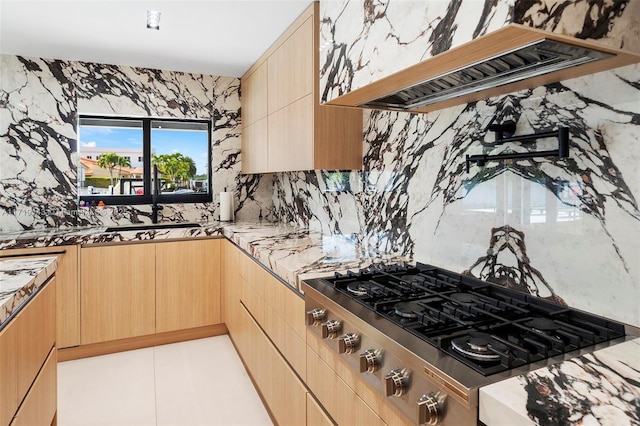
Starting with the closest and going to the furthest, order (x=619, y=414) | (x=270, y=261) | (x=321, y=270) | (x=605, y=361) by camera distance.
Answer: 1. (x=619, y=414)
2. (x=605, y=361)
3. (x=321, y=270)
4. (x=270, y=261)

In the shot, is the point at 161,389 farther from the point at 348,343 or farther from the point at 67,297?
the point at 348,343

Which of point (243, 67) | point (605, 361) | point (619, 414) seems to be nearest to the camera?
point (619, 414)

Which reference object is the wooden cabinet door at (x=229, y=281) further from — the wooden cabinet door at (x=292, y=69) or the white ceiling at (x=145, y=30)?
the white ceiling at (x=145, y=30)

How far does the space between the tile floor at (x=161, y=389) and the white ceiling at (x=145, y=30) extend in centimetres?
243

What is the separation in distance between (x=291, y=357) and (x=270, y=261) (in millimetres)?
506

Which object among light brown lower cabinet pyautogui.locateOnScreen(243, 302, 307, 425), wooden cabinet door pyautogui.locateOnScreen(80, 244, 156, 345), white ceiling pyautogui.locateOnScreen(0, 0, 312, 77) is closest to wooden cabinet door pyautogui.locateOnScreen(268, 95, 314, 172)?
Result: white ceiling pyautogui.locateOnScreen(0, 0, 312, 77)

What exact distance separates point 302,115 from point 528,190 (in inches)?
58.4

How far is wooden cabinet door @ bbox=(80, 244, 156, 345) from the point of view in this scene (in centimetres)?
317

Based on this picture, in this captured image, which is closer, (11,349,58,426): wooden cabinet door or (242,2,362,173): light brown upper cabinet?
(11,349,58,426): wooden cabinet door

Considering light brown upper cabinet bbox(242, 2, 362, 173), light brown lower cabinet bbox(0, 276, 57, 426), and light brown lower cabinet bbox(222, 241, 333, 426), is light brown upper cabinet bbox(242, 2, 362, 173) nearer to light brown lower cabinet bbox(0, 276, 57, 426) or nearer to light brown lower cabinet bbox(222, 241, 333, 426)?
light brown lower cabinet bbox(222, 241, 333, 426)

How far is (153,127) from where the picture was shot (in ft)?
13.0

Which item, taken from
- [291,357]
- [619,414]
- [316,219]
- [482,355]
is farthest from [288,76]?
[619,414]

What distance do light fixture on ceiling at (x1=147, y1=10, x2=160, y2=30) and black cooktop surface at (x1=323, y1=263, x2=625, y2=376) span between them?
80.0 inches

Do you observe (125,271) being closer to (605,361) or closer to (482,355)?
(482,355)
